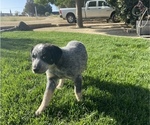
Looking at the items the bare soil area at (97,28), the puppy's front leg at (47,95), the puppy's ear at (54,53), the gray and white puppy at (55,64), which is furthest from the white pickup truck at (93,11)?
the puppy's ear at (54,53)

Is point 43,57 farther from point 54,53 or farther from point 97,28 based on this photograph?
point 97,28

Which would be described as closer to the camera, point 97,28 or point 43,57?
point 43,57

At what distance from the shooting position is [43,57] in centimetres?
328

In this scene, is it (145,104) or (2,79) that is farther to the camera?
(2,79)

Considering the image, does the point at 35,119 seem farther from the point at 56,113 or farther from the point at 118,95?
the point at 118,95

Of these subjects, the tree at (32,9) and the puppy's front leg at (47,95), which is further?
the tree at (32,9)

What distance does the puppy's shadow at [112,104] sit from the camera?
3467 mm

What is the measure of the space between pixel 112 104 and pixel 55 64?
1.03m

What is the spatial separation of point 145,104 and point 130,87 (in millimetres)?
693

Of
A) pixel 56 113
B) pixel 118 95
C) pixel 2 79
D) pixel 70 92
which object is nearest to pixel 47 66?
pixel 56 113

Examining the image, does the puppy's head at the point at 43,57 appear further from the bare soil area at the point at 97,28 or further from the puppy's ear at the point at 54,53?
the bare soil area at the point at 97,28

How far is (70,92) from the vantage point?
4238mm

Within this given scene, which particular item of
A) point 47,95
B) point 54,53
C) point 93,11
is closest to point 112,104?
point 47,95

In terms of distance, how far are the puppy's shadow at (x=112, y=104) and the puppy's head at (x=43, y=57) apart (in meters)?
0.73
